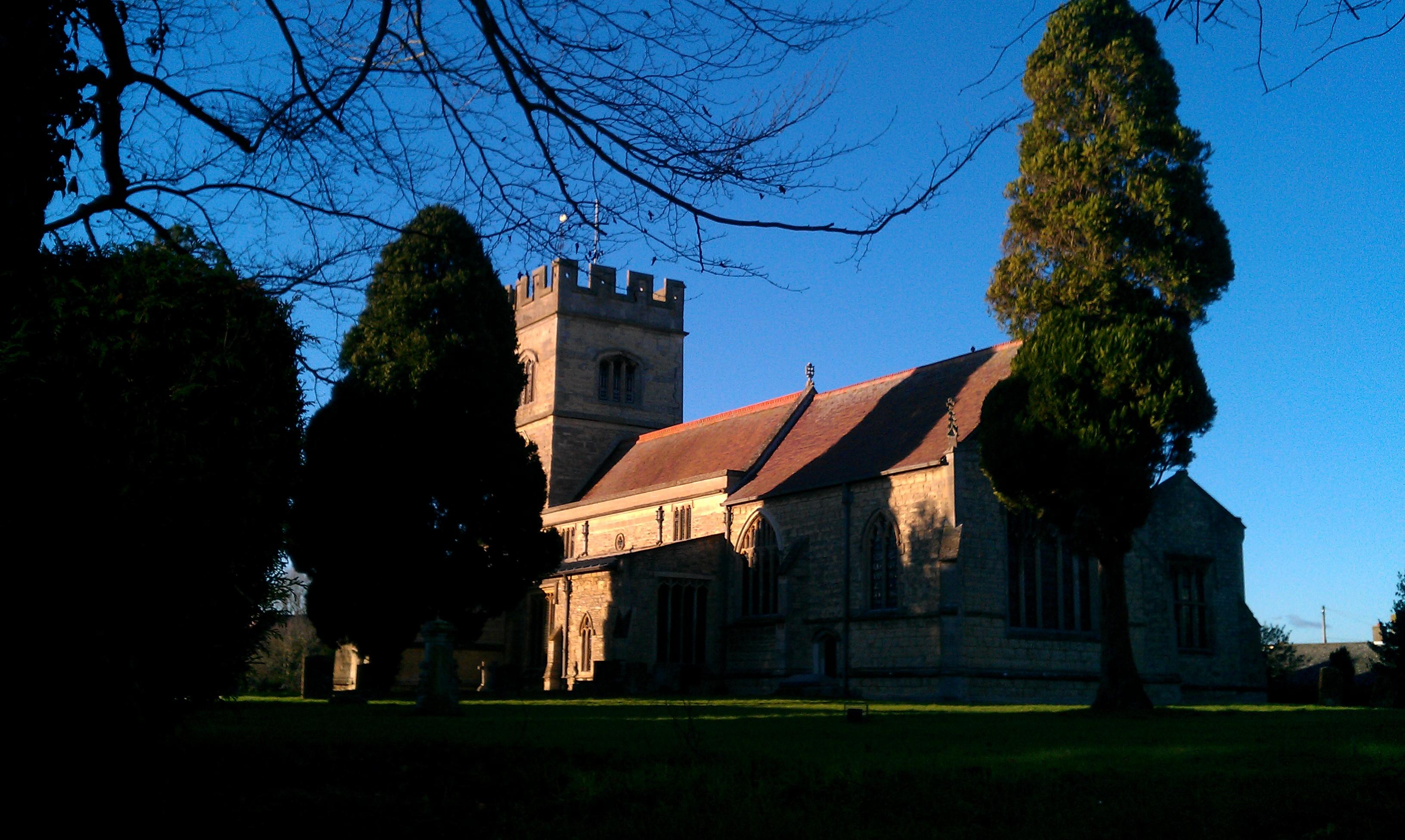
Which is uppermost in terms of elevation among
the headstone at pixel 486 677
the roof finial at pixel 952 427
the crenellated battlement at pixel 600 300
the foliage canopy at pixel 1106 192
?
the crenellated battlement at pixel 600 300

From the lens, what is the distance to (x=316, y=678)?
25172 mm

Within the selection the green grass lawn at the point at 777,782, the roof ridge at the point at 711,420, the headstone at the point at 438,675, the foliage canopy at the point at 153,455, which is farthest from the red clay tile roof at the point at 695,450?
the foliage canopy at the point at 153,455

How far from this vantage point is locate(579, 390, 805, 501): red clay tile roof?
118ft

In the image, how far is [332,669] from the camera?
25.9m

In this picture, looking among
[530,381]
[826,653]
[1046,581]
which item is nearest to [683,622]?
[826,653]

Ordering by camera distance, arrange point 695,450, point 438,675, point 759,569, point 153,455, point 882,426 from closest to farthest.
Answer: point 153,455, point 438,675, point 882,426, point 759,569, point 695,450

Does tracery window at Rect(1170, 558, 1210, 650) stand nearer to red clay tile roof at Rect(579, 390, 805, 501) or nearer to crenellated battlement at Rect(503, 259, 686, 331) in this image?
red clay tile roof at Rect(579, 390, 805, 501)

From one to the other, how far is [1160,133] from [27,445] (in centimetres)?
1896

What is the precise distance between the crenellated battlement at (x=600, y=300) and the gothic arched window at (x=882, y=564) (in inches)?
634

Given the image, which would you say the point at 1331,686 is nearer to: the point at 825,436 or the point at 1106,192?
the point at 825,436

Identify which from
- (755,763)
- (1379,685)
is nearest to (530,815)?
(755,763)

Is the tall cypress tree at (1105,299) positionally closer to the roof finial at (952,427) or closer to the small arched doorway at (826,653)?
the roof finial at (952,427)

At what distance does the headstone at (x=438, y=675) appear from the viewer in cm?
1577

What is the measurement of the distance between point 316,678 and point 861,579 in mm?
12909
